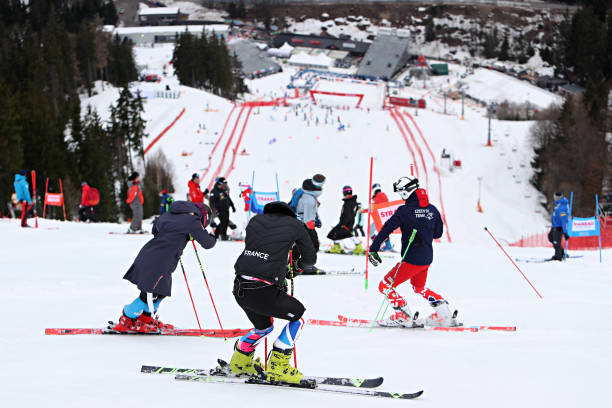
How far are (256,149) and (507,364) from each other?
3818 centimetres

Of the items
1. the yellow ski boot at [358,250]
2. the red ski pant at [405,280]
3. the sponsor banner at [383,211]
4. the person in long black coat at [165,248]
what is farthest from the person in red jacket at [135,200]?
the red ski pant at [405,280]

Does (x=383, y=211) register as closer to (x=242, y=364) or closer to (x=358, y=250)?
(x=358, y=250)

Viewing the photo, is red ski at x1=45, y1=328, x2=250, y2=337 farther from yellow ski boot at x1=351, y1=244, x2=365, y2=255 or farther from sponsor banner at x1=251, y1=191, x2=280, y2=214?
sponsor banner at x1=251, y1=191, x2=280, y2=214

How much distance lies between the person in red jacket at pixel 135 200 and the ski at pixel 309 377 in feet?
30.4

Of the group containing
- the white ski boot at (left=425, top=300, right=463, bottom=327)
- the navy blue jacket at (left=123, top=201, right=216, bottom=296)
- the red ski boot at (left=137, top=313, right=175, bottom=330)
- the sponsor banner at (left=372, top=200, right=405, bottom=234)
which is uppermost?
the navy blue jacket at (left=123, top=201, right=216, bottom=296)

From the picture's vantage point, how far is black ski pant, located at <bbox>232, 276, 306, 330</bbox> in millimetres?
4523

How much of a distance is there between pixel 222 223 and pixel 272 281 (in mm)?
10959

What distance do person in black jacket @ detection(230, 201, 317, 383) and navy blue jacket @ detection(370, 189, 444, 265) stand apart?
2.18m

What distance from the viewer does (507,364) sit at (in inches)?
215

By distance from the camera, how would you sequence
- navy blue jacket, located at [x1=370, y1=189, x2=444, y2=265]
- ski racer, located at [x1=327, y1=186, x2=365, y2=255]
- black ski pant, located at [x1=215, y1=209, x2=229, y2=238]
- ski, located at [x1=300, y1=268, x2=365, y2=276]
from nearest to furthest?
navy blue jacket, located at [x1=370, y1=189, x2=444, y2=265], ski, located at [x1=300, y1=268, x2=365, y2=276], ski racer, located at [x1=327, y1=186, x2=365, y2=255], black ski pant, located at [x1=215, y1=209, x2=229, y2=238]

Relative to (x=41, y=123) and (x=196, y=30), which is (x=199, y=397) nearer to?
(x=41, y=123)

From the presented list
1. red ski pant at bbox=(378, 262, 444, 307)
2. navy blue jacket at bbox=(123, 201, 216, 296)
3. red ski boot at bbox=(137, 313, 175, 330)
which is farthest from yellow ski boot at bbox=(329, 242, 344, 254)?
navy blue jacket at bbox=(123, 201, 216, 296)

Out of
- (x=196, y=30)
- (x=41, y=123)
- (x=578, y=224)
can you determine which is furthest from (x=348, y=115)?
(x=196, y=30)

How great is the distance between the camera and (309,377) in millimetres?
4797
